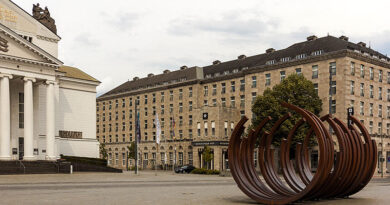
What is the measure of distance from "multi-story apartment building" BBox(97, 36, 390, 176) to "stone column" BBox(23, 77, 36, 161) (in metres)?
21.4

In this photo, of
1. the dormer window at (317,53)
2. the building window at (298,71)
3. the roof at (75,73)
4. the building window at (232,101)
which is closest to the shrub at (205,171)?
the roof at (75,73)

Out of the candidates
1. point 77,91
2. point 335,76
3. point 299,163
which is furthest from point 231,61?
point 299,163

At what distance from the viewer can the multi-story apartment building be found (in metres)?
74.8

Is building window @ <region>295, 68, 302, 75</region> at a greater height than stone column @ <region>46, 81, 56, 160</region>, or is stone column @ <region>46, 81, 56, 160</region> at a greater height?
building window @ <region>295, 68, 302, 75</region>

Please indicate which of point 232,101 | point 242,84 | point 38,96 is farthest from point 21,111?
point 242,84

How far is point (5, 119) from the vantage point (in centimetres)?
5622

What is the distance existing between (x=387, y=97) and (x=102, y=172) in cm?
4785

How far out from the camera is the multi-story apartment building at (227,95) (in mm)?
74812

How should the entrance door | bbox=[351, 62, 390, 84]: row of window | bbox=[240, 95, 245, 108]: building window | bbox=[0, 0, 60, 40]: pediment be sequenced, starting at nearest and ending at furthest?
bbox=[0, 0, 60, 40]: pediment
the entrance door
bbox=[351, 62, 390, 84]: row of window
bbox=[240, 95, 245, 108]: building window

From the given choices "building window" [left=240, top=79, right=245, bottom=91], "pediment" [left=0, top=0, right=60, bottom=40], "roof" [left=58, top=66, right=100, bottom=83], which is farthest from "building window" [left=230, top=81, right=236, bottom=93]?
"pediment" [left=0, top=0, right=60, bottom=40]

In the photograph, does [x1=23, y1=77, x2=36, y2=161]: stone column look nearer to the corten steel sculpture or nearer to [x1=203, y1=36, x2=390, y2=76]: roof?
[x1=203, y1=36, x2=390, y2=76]: roof

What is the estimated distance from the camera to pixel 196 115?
90188mm

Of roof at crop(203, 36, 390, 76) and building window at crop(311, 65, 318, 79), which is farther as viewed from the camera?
roof at crop(203, 36, 390, 76)

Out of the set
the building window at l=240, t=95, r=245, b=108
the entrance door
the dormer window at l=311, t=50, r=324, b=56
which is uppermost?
the dormer window at l=311, t=50, r=324, b=56
